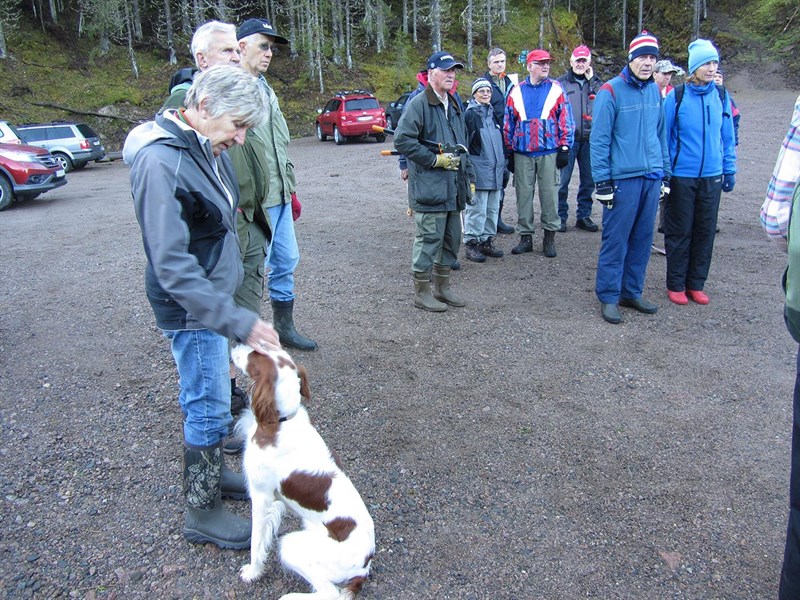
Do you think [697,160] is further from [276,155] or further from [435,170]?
[276,155]

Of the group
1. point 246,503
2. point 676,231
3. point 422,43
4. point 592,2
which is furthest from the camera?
point 592,2

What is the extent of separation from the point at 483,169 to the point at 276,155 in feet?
11.8

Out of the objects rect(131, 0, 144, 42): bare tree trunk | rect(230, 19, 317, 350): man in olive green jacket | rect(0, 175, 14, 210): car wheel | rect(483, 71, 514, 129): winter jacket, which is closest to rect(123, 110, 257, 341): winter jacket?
rect(230, 19, 317, 350): man in olive green jacket

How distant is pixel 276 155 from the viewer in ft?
14.6

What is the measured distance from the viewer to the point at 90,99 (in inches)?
1052

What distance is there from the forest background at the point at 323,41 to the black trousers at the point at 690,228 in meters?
23.8

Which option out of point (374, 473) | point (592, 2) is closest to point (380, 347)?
point (374, 473)

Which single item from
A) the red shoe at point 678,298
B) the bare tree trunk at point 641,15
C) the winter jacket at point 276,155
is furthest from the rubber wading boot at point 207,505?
the bare tree trunk at point 641,15

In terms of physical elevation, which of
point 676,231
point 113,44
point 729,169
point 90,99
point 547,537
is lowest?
point 547,537

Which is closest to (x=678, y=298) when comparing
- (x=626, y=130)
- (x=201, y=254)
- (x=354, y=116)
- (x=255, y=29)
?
(x=626, y=130)

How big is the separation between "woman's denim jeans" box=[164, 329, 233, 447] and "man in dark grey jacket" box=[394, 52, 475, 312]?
10.8ft

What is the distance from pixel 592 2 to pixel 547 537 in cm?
5124

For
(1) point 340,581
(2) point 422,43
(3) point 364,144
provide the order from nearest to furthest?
(1) point 340,581 < (3) point 364,144 < (2) point 422,43

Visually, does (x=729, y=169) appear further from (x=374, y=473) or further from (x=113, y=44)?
(x=113, y=44)
